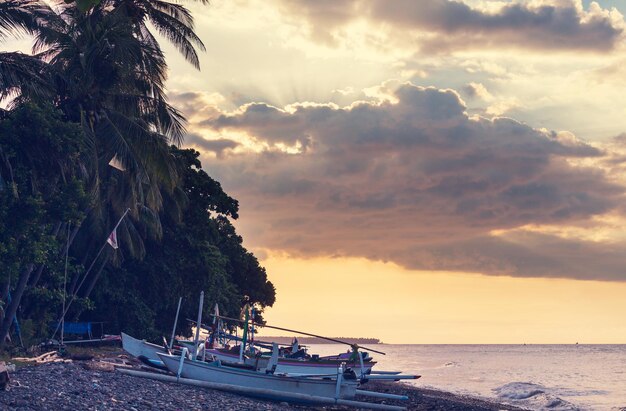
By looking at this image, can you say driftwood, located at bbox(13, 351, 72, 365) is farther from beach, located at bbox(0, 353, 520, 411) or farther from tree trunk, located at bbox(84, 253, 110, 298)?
tree trunk, located at bbox(84, 253, 110, 298)

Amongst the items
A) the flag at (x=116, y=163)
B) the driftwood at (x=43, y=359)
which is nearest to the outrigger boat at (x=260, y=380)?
the driftwood at (x=43, y=359)

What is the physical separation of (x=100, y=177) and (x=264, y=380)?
13511 millimetres

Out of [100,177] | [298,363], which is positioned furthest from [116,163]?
[298,363]

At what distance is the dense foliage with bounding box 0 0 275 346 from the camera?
28500mm

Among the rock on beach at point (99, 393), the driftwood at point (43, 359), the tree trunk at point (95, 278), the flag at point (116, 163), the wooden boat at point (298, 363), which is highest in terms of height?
the flag at point (116, 163)

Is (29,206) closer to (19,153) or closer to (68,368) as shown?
(19,153)

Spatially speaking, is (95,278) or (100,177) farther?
(95,278)

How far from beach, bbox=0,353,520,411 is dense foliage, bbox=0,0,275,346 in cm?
634

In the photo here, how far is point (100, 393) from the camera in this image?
67.2 ft

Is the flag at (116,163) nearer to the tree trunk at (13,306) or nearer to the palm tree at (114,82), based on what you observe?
the palm tree at (114,82)

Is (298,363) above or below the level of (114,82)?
below

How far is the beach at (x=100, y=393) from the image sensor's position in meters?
18.2

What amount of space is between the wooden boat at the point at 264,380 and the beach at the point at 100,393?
680 mm

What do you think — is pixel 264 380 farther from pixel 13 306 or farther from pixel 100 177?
pixel 100 177
